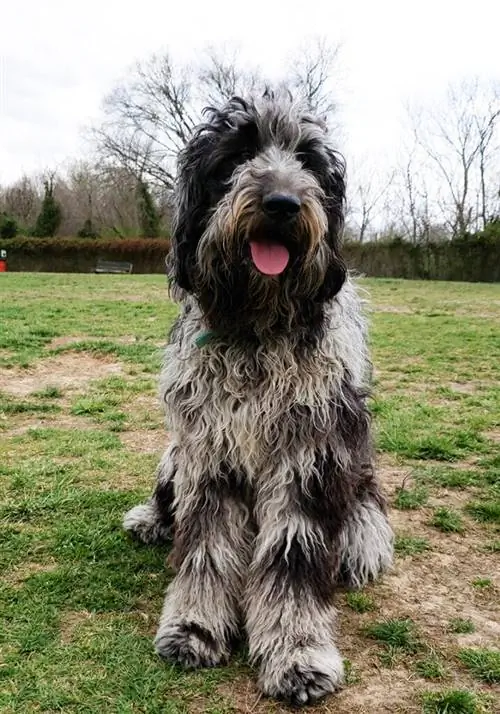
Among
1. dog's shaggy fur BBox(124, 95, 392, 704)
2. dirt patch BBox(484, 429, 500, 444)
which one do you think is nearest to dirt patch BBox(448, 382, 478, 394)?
dirt patch BBox(484, 429, 500, 444)

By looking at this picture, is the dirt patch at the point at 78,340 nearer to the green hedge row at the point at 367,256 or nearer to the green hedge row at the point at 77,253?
the green hedge row at the point at 367,256

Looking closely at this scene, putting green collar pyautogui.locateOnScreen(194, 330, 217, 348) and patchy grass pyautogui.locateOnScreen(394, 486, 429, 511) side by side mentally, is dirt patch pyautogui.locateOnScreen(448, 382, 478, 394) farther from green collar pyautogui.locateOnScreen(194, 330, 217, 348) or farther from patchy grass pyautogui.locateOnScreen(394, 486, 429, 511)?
green collar pyautogui.locateOnScreen(194, 330, 217, 348)

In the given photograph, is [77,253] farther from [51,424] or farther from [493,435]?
[493,435]

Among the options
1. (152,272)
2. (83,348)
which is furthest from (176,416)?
(152,272)

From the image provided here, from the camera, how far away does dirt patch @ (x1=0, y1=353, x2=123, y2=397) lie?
6.86 meters

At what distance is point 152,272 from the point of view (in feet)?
115

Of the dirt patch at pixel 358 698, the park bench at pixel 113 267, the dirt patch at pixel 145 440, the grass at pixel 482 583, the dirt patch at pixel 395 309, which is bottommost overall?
the dirt patch at pixel 358 698

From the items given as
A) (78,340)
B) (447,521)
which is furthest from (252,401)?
(78,340)

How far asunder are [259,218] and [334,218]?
1.43ft

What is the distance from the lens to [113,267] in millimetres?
34344

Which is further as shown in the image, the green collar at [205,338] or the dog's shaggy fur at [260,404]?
the green collar at [205,338]

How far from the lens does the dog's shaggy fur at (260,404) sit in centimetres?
258

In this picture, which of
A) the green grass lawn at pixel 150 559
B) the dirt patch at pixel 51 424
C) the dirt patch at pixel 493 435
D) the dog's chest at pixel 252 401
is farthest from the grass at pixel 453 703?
the dirt patch at pixel 51 424

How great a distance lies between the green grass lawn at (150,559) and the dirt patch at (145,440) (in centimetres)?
2
